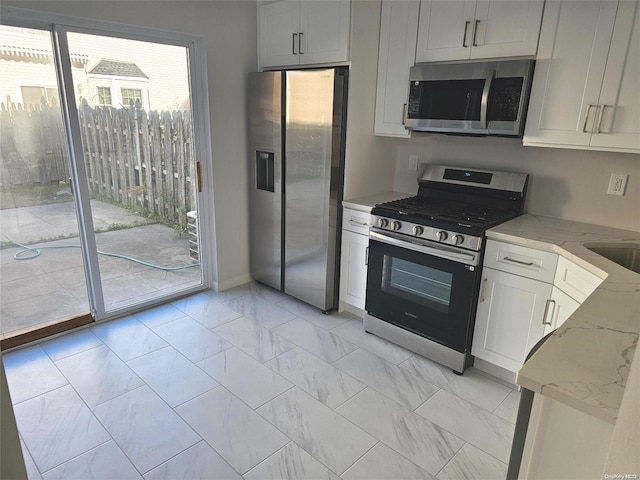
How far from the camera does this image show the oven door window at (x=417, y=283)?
260cm

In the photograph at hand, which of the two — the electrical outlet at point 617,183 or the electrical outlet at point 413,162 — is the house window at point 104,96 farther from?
the electrical outlet at point 617,183

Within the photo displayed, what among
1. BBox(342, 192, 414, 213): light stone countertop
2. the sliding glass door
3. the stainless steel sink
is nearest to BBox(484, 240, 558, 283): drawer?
the stainless steel sink

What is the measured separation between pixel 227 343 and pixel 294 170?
1.39 m

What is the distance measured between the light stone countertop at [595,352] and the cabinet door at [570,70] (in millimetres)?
789

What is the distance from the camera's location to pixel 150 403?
2.29m

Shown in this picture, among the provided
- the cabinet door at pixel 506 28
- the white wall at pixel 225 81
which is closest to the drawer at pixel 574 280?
the cabinet door at pixel 506 28

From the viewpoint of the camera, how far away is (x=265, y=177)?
358 cm


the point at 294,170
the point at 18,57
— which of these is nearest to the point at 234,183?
the point at 294,170

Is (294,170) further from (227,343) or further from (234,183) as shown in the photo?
(227,343)

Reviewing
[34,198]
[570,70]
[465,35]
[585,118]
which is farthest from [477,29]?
[34,198]

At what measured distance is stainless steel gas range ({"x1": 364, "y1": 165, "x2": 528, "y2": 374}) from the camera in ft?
8.15

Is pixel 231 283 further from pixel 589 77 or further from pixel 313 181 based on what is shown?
pixel 589 77

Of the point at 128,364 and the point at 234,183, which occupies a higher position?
the point at 234,183

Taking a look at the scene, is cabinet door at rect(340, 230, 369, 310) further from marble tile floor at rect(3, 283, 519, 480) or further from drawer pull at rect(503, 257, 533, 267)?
drawer pull at rect(503, 257, 533, 267)
